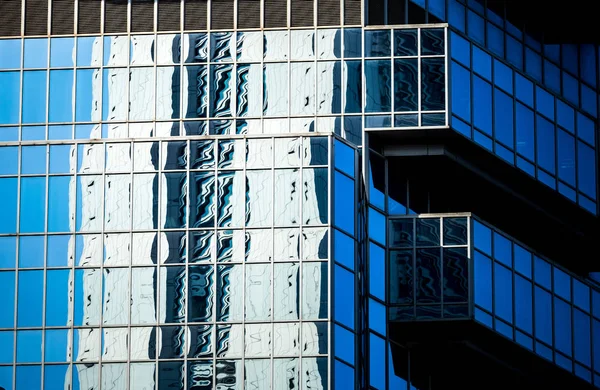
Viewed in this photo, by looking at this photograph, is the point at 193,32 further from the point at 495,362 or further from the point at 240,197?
the point at 495,362


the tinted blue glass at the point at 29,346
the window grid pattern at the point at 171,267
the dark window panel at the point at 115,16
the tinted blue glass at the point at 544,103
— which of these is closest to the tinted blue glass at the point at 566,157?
the tinted blue glass at the point at 544,103

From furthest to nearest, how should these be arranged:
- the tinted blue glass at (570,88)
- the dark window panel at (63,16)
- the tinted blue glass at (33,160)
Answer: the tinted blue glass at (570,88) < the dark window panel at (63,16) < the tinted blue glass at (33,160)

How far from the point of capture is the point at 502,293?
58625mm

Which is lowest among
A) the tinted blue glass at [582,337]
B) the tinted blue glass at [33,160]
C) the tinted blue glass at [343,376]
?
the tinted blue glass at [343,376]

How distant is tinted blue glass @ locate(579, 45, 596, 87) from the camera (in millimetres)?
64375

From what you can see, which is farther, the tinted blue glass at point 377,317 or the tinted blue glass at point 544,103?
the tinted blue glass at point 544,103

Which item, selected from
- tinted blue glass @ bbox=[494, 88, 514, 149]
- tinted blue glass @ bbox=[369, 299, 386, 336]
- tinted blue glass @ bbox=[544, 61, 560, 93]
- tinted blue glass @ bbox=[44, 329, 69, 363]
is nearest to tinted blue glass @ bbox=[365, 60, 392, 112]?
tinted blue glass @ bbox=[494, 88, 514, 149]

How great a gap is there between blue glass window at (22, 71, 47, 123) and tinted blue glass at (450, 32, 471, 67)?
11258 millimetres

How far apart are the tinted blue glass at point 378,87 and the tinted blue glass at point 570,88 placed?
800 cm

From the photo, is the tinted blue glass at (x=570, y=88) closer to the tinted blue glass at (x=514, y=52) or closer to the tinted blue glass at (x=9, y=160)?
the tinted blue glass at (x=514, y=52)

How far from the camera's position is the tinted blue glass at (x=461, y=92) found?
58438 mm

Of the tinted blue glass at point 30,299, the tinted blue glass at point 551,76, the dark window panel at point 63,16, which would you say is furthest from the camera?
the tinted blue glass at point 551,76

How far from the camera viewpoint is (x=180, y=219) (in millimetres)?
54594

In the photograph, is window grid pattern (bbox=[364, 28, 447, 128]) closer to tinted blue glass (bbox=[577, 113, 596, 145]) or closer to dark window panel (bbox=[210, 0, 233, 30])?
dark window panel (bbox=[210, 0, 233, 30])
